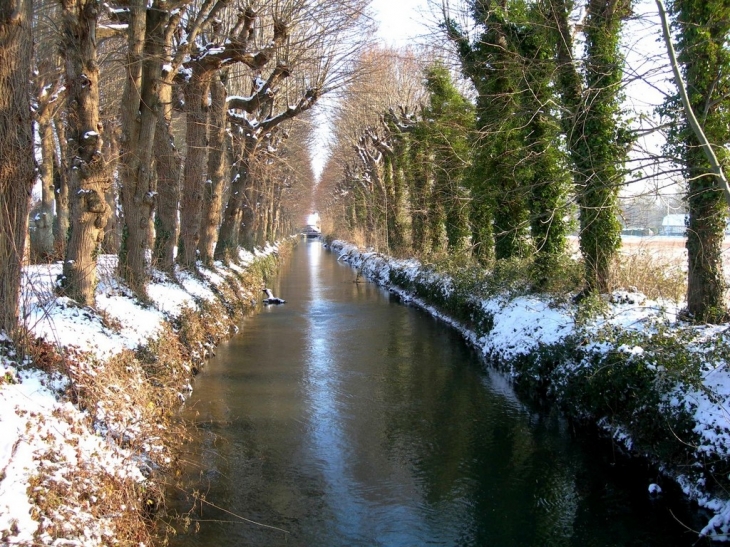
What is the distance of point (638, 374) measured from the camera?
720 centimetres

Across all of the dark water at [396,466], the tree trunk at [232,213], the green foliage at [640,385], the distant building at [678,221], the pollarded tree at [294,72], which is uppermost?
the pollarded tree at [294,72]

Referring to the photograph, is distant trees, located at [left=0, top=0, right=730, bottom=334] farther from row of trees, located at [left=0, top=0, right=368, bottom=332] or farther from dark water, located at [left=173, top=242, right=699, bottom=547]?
dark water, located at [left=173, top=242, right=699, bottom=547]

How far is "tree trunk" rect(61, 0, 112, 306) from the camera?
7973mm

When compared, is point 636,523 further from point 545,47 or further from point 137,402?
point 545,47

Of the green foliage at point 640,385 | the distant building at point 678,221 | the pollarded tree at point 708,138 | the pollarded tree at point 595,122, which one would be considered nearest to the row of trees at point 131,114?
the pollarded tree at point 595,122

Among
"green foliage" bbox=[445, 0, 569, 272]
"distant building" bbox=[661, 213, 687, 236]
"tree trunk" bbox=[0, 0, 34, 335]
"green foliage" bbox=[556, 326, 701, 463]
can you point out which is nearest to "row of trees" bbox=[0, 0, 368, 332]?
"tree trunk" bbox=[0, 0, 34, 335]

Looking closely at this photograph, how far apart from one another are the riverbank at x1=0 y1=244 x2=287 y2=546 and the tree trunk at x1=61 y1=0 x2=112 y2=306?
59 cm

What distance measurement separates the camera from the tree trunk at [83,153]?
797 cm

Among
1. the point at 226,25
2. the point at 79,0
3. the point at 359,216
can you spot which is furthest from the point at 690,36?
the point at 359,216

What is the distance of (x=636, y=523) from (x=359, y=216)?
130ft

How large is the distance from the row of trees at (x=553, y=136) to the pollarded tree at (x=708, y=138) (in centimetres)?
2

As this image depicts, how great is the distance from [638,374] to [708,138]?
3.41 metres

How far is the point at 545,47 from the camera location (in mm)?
12562

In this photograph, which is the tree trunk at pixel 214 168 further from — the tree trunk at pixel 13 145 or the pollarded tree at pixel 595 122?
the tree trunk at pixel 13 145
